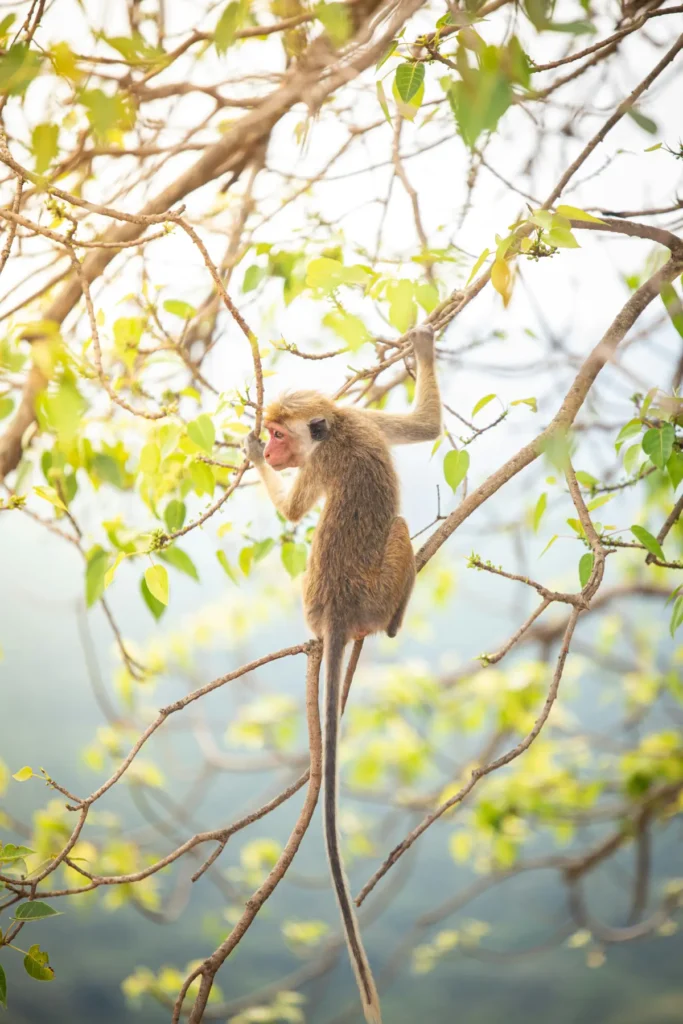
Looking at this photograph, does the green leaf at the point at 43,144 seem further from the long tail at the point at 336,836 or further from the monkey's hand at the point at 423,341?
the monkey's hand at the point at 423,341

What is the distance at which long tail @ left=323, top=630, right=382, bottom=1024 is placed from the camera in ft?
5.04

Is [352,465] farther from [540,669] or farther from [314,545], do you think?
[540,669]

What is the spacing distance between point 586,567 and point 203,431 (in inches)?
37.9

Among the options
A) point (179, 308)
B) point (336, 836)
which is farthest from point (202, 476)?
point (336, 836)

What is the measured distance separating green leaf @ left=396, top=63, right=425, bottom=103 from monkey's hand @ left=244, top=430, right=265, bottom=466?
91cm

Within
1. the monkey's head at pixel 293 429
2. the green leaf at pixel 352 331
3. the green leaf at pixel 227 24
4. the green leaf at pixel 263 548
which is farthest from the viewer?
the monkey's head at pixel 293 429

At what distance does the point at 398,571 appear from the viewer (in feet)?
7.31

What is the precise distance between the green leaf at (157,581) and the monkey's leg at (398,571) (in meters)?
0.64

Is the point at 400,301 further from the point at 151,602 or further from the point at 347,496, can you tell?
the point at 151,602

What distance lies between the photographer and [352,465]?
242 centimetres

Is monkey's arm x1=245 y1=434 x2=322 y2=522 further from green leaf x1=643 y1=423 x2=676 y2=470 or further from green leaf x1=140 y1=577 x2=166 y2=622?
green leaf x1=643 y1=423 x2=676 y2=470

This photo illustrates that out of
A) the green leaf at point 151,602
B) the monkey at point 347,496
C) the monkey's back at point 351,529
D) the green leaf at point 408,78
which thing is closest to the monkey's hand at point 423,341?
the monkey at point 347,496

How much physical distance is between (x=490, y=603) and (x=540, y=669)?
108 cm

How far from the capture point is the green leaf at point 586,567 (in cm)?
199
